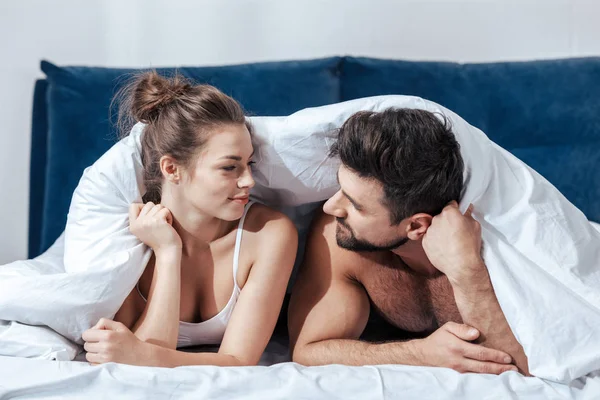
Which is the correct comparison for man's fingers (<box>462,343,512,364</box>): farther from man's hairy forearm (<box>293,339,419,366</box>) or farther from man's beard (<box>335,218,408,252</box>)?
man's beard (<box>335,218,408,252</box>)

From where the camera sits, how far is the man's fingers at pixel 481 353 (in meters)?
1.42

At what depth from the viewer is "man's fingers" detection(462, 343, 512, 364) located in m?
1.42

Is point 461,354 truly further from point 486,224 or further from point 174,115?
point 174,115

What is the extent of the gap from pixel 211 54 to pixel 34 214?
0.78 meters

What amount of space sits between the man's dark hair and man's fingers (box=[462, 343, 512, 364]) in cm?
27

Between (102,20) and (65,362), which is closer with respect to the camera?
(65,362)

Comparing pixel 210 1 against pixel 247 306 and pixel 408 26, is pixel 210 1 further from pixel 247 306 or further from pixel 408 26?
pixel 247 306

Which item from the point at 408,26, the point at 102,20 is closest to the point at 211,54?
the point at 102,20

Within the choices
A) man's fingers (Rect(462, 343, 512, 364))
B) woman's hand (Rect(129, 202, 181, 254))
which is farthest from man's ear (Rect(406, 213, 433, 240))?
woman's hand (Rect(129, 202, 181, 254))

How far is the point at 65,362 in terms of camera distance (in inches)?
52.2

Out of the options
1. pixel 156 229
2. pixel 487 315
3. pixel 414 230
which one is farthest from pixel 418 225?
pixel 156 229

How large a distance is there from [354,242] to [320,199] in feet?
0.64

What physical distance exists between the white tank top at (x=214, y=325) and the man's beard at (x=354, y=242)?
0.22m

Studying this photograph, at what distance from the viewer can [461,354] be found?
4.69 feet
